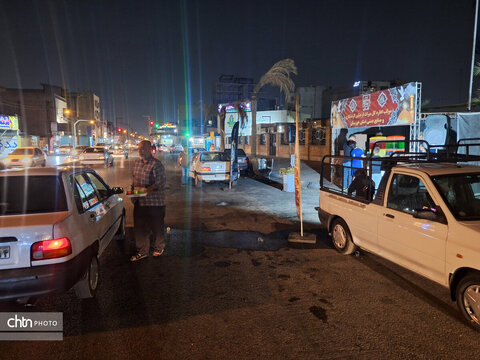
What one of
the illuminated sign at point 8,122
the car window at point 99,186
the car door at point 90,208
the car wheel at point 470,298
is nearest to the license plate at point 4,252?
the car door at point 90,208

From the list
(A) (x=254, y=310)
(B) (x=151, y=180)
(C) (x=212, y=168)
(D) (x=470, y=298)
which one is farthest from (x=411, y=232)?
(C) (x=212, y=168)

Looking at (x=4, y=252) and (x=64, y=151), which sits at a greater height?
(x=64, y=151)

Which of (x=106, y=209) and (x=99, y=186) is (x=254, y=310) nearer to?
(x=106, y=209)

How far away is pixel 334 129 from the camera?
17.0m

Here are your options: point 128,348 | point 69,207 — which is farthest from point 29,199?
point 128,348

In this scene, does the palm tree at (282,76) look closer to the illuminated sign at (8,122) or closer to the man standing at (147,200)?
the man standing at (147,200)

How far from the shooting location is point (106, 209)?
5027mm

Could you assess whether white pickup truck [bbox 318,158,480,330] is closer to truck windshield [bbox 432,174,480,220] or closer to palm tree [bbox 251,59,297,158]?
truck windshield [bbox 432,174,480,220]

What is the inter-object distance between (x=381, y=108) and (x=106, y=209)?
36.6 feet

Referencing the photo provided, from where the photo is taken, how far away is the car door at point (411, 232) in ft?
12.3

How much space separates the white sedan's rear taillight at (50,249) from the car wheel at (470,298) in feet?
13.5

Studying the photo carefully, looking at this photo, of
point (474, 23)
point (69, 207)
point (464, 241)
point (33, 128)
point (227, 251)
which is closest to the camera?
point (464, 241)

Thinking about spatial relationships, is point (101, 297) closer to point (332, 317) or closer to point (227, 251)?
point (227, 251)

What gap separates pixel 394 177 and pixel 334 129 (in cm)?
1289
